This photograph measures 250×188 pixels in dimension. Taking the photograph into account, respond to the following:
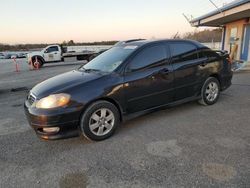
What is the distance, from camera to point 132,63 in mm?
3895

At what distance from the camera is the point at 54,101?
3.28 metres

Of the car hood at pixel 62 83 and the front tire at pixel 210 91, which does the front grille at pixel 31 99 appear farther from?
the front tire at pixel 210 91

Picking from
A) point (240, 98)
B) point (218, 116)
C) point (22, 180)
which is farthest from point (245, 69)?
point (22, 180)

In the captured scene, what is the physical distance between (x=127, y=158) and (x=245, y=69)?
9.70 m

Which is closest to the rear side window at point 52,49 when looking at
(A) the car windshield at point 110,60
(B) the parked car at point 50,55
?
(B) the parked car at point 50,55

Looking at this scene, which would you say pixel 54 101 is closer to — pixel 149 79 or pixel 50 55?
pixel 149 79

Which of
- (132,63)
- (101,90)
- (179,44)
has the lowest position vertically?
(101,90)

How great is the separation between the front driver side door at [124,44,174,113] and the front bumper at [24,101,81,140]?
99 centimetres

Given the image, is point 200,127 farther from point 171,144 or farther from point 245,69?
point 245,69

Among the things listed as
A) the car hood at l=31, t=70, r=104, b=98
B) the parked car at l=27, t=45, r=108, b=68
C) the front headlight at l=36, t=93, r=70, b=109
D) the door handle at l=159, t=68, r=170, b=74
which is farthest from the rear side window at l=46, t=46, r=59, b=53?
the front headlight at l=36, t=93, r=70, b=109

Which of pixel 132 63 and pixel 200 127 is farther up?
pixel 132 63

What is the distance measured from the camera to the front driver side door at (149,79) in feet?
12.6

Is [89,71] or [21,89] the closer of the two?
[89,71]

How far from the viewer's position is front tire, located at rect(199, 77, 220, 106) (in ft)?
16.2
